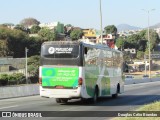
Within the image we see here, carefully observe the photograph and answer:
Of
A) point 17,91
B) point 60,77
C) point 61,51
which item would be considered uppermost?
point 61,51

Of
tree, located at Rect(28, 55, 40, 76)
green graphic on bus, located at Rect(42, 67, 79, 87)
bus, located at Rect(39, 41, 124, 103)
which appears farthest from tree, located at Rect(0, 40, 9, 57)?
green graphic on bus, located at Rect(42, 67, 79, 87)

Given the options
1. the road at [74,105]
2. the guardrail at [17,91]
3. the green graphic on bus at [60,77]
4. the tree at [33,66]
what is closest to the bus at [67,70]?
the green graphic on bus at [60,77]

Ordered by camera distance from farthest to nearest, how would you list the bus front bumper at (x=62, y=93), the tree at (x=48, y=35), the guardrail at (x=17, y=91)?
the tree at (x=48, y=35)
the guardrail at (x=17, y=91)
the bus front bumper at (x=62, y=93)

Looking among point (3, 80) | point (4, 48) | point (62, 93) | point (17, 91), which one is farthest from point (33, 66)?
point (62, 93)

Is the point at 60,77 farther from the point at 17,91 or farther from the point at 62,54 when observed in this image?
the point at 17,91

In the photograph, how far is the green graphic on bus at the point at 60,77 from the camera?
75.2ft

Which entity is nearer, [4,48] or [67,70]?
[67,70]

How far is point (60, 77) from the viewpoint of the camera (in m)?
23.1

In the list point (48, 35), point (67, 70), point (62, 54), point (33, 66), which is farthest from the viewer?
point (48, 35)

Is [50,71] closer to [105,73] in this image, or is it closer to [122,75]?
[105,73]

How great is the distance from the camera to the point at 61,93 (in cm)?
2291

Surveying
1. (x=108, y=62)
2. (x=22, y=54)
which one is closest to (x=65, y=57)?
(x=108, y=62)

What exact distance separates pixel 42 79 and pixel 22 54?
134349 mm

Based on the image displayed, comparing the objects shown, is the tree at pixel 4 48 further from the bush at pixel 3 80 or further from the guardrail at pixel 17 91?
the guardrail at pixel 17 91
